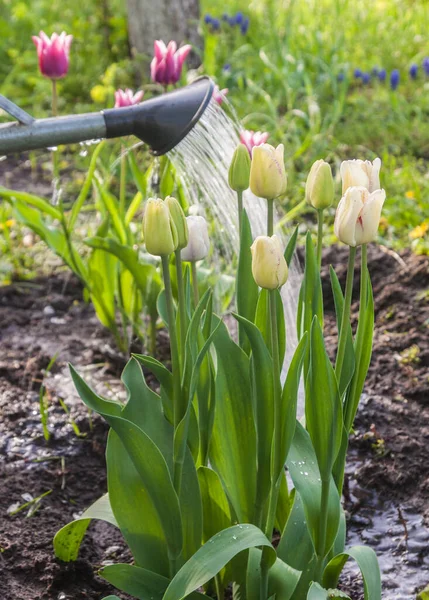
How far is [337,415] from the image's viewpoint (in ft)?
4.29

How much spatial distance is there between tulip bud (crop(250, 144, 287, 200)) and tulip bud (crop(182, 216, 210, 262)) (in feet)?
0.56

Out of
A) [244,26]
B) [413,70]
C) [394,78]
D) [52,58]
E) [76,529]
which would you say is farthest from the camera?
[244,26]

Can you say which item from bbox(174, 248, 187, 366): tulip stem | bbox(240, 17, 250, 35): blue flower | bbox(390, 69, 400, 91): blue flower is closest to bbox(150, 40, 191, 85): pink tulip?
bbox(174, 248, 187, 366): tulip stem

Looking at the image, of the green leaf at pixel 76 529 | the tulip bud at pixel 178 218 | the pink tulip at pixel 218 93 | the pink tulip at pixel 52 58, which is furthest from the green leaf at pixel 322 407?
the pink tulip at pixel 52 58

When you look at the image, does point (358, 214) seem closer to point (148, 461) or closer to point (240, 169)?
point (240, 169)

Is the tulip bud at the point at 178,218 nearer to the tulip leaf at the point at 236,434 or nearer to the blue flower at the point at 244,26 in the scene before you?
the tulip leaf at the point at 236,434

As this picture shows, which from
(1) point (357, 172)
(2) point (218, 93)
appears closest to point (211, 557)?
(1) point (357, 172)

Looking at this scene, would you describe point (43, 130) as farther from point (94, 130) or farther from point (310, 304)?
point (310, 304)

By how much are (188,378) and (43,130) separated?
0.51m

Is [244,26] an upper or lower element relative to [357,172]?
lower

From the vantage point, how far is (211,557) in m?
1.26

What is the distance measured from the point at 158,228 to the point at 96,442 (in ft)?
4.05

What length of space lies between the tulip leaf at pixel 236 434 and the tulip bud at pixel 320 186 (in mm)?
307

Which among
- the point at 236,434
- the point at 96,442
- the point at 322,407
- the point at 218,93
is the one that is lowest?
the point at 96,442
